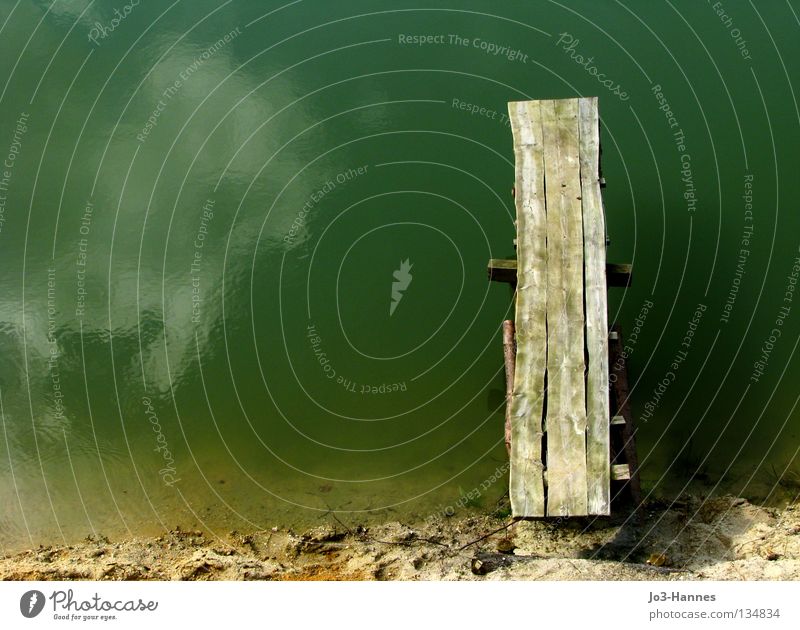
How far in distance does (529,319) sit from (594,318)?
0.68 metres

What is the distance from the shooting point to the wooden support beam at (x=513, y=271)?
31.3 ft

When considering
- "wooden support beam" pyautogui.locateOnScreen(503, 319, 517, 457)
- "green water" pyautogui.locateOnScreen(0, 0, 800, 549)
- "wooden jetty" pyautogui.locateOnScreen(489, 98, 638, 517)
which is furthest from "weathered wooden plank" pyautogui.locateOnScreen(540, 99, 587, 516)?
"green water" pyautogui.locateOnScreen(0, 0, 800, 549)

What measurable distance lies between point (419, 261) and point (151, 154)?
4.24 meters

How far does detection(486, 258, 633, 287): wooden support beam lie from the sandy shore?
106 inches

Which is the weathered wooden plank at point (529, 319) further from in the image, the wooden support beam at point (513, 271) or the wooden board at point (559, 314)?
the wooden support beam at point (513, 271)

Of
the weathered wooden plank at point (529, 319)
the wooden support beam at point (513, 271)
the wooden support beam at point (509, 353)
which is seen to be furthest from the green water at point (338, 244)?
the weathered wooden plank at point (529, 319)

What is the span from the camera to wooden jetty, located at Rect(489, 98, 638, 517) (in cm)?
862

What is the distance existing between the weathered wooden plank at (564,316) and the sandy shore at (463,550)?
3.14 feet

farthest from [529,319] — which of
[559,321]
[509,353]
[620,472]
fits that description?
[620,472]

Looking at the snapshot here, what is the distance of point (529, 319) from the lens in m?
9.10

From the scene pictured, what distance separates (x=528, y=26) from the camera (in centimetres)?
1284

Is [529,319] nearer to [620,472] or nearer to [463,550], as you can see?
[620,472]
